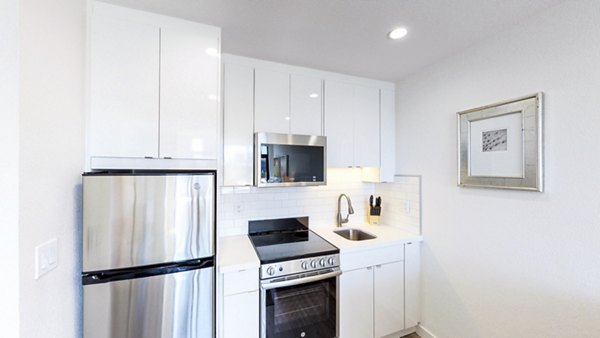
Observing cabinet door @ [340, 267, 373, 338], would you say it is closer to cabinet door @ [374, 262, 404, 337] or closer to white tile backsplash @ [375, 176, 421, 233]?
cabinet door @ [374, 262, 404, 337]

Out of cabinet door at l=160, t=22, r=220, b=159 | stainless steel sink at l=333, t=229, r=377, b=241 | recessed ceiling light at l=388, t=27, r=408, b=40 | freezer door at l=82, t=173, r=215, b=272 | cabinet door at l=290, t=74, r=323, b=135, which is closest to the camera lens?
freezer door at l=82, t=173, r=215, b=272

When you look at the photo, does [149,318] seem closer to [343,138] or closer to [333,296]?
[333,296]

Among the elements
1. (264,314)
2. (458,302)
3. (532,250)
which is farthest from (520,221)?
(264,314)

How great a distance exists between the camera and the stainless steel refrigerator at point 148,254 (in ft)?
3.92

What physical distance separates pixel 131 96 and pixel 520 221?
8.49 feet

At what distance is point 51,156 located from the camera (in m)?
1.08

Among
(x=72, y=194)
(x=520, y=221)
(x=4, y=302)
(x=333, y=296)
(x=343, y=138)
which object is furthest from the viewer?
(x=343, y=138)

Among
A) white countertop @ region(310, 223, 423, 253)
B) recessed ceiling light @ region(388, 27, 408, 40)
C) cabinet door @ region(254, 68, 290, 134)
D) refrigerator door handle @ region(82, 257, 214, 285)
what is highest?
recessed ceiling light @ region(388, 27, 408, 40)

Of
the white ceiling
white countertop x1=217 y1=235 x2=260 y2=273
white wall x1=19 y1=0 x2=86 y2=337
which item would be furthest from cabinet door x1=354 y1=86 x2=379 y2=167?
white wall x1=19 y1=0 x2=86 y2=337

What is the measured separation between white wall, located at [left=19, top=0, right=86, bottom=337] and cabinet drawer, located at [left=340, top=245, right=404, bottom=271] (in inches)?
A: 66.7

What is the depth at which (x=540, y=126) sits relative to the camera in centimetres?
139

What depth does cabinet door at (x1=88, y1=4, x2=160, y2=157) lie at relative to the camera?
1361 millimetres

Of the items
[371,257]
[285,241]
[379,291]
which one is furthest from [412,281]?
[285,241]

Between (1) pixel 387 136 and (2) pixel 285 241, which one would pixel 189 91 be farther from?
(1) pixel 387 136
